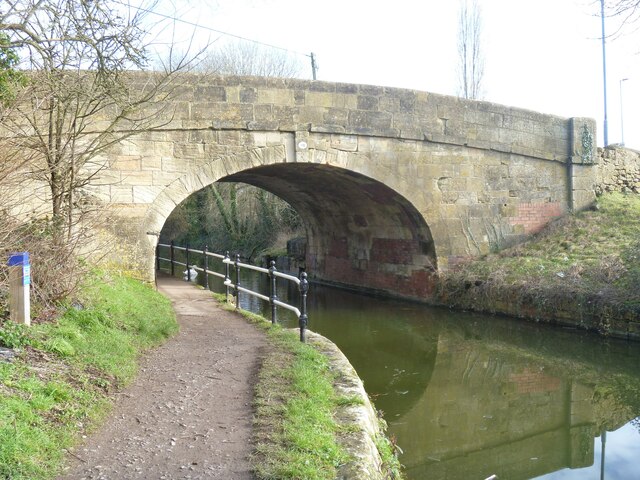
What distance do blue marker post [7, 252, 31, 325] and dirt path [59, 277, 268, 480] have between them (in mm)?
1058

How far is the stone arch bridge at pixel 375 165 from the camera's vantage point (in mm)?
9438

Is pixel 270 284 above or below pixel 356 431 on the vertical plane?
above

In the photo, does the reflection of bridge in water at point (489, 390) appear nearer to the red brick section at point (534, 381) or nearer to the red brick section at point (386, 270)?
the red brick section at point (534, 381)

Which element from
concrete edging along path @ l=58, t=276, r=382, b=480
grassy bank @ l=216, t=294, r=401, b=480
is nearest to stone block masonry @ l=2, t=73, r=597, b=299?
concrete edging along path @ l=58, t=276, r=382, b=480

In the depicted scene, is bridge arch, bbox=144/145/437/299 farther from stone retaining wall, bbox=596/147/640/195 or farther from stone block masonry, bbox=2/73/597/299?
stone retaining wall, bbox=596/147/640/195

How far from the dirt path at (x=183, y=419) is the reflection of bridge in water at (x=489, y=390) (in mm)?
1594

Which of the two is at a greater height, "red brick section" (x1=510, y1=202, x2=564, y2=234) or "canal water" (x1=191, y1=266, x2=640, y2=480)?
"red brick section" (x1=510, y1=202, x2=564, y2=234)

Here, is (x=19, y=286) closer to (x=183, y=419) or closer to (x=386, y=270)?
(x=183, y=419)

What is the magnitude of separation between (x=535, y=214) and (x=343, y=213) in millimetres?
4492

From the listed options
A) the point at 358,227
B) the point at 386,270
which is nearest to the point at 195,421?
the point at 386,270

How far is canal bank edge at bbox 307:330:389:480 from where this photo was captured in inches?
126

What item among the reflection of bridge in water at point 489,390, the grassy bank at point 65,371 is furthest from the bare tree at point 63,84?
the reflection of bridge in water at point 489,390

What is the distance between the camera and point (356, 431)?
373cm

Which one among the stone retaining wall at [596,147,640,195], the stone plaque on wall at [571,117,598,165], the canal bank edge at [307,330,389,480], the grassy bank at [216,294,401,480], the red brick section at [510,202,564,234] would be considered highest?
the stone plaque on wall at [571,117,598,165]
